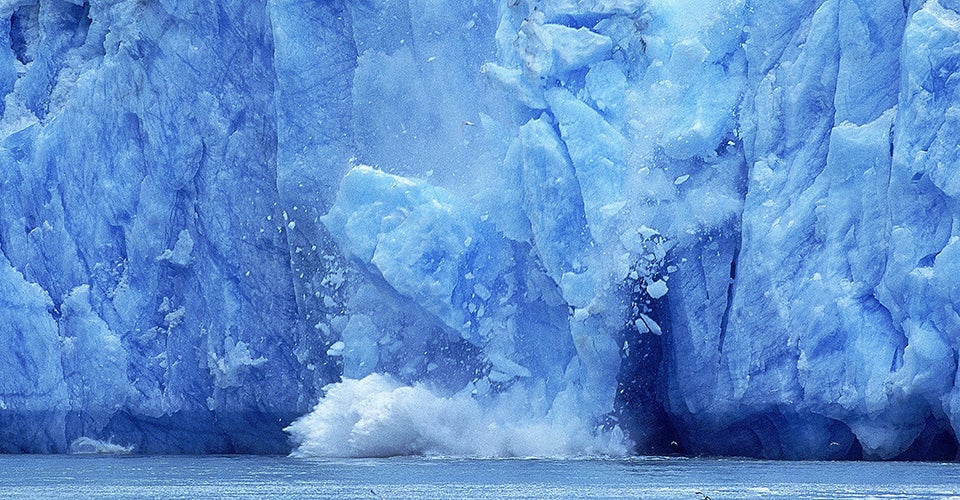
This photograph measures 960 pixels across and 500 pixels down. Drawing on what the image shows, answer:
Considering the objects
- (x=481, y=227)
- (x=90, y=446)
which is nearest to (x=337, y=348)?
(x=481, y=227)

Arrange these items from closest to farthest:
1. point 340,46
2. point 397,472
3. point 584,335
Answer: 1. point 397,472
2. point 584,335
3. point 340,46

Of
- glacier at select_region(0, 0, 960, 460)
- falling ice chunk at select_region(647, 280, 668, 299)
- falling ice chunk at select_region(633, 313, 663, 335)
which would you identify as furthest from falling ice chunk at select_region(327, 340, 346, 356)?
falling ice chunk at select_region(647, 280, 668, 299)

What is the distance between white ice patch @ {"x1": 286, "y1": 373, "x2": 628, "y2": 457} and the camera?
47.3ft

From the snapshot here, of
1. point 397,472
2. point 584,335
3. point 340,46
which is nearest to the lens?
point 397,472

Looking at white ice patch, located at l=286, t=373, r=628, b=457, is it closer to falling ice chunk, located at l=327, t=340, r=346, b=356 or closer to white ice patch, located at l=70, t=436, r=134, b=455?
falling ice chunk, located at l=327, t=340, r=346, b=356

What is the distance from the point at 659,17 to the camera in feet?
47.6

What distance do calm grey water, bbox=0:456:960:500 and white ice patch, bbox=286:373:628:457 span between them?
280 mm

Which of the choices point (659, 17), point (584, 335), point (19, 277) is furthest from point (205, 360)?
point (659, 17)

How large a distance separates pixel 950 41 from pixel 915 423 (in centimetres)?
300

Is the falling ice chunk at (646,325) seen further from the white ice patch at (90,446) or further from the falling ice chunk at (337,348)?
the white ice patch at (90,446)

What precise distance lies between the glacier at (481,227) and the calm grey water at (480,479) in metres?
0.65

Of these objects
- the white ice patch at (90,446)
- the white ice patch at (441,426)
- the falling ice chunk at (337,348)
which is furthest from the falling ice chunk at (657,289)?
the white ice patch at (90,446)

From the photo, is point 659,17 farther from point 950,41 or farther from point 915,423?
point 915,423

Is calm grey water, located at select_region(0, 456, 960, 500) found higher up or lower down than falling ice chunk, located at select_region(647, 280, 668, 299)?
lower down
